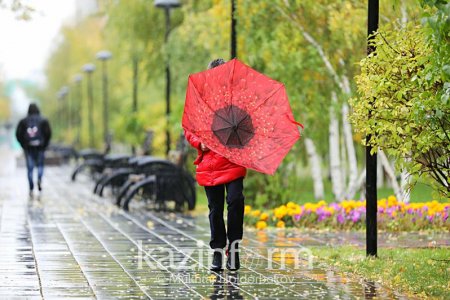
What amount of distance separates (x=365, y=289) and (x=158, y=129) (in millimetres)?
26718

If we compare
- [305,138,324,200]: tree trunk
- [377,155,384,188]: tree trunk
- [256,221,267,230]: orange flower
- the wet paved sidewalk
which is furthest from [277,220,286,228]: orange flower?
[377,155,384,188]: tree trunk

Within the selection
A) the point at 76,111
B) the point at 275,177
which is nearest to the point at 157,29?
the point at 275,177

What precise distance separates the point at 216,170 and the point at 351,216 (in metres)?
5.92

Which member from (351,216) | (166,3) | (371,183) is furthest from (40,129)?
(371,183)

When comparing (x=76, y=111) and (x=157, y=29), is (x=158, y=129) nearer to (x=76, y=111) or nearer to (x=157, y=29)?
(x=157, y=29)

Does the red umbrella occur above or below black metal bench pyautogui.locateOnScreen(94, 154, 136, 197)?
above

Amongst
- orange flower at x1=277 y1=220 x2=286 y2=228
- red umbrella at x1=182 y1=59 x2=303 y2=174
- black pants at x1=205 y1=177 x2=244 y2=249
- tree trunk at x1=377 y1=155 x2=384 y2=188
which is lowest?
tree trunk at x1=377 y1=155 x2=384 y2=188

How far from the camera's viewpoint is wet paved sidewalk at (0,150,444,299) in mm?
10039

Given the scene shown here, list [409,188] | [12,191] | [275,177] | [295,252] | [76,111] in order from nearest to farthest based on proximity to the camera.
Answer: [409,188]
[295,252]
[275,177]
[12,191]
[76,111]

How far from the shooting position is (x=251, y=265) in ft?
39.5

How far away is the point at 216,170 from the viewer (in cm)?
1128

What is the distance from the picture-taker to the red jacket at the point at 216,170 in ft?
37.0

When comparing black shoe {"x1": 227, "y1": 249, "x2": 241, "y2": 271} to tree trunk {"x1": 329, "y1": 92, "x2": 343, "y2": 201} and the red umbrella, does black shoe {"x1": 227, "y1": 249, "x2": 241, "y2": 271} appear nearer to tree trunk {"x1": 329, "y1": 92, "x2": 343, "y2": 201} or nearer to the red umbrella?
the red umbrella

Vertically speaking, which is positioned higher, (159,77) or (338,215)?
(159,77)
